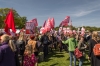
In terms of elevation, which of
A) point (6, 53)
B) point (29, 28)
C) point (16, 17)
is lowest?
point (6, 53)

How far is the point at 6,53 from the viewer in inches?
156

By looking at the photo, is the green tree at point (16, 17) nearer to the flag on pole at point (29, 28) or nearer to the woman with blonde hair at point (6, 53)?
the flag on pole at point (29, 28)

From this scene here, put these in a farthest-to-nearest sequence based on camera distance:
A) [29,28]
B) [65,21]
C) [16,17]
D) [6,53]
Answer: [16,17], [65,21], [29,28], [6,53]

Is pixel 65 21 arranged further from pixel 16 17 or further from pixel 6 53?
pixel 16 17

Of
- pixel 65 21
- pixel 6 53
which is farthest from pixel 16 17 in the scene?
pixel 6 53

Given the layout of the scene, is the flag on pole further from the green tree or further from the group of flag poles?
the green tree

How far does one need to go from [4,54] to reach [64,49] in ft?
41.0

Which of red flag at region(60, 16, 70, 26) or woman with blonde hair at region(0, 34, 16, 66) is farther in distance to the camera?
red flag at region(60, 16, 70, 26)

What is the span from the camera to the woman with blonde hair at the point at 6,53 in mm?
3887

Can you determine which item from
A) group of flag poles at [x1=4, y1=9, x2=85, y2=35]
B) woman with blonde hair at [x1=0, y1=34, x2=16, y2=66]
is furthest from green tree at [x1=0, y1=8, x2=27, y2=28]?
woman with blonde hair at [x1=0, y1=34, x2=16, y2=66]

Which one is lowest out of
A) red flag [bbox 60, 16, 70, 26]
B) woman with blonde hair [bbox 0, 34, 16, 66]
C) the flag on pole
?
woman with blonde hair [bbox 0, 34, 16, 66]

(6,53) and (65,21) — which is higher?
(65,21)

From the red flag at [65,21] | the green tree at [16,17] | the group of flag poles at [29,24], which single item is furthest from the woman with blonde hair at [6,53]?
the green tree at [16,17]

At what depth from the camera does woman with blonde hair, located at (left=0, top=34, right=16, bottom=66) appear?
3.89 meters
